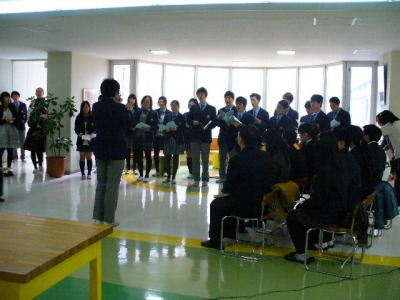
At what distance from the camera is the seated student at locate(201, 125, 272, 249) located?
4211 mm

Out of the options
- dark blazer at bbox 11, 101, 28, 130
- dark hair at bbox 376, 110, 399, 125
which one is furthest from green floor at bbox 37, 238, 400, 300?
dark blazer at bbox 11, 101, 28, 130

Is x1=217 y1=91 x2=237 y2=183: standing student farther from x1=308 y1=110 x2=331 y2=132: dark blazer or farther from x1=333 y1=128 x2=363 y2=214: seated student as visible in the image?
x1=333 y1=128 x2=363 y2=214: seated student

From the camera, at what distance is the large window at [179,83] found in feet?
38.8

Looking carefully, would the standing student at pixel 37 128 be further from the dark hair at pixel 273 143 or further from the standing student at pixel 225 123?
the dark hair at pixel 273 143

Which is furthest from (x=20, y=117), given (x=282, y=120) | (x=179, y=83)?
(x=282, y=120)

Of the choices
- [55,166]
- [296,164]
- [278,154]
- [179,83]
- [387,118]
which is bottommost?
[55,166]

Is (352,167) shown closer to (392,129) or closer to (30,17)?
(392,129)

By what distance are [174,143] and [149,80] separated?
3.71 metres

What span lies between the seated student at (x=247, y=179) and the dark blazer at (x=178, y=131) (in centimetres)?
409

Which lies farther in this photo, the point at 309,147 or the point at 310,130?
the point at 310,130

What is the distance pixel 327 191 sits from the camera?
12.7 ft

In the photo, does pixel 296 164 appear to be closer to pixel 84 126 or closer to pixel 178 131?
pixel 178 131

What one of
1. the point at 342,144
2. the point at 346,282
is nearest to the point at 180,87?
the point at 342,144

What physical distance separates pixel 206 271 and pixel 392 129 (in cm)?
371
